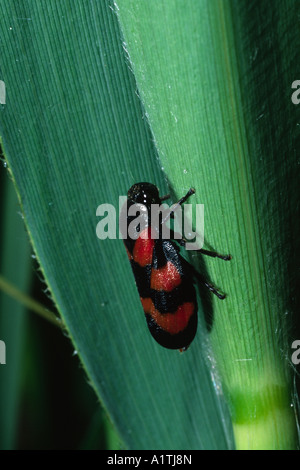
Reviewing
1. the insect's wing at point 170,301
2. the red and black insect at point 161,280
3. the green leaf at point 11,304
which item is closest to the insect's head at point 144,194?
the red and black insect at point 161,280

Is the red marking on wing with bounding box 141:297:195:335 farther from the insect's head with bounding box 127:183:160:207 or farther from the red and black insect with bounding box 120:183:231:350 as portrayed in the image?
the insect's head with bounding box 127:183:160:207

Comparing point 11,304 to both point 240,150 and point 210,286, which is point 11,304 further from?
point 240,150

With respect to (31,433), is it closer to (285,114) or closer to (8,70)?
(8,70)

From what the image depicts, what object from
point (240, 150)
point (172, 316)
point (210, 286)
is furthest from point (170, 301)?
point (240, 150)

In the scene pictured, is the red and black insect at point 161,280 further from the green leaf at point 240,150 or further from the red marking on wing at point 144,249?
the green leaf at point 240,150

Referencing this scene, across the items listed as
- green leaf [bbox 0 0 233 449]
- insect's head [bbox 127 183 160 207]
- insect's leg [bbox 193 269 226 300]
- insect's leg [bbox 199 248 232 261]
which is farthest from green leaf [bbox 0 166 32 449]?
insect's leg [bbox 199 248 232 261]
